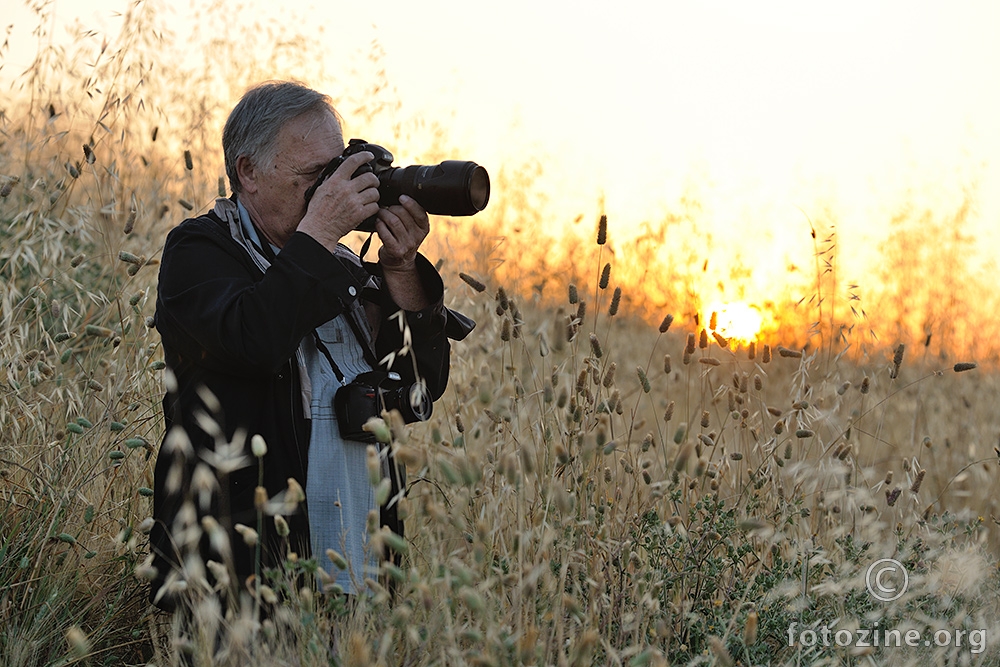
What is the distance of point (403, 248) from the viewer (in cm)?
204

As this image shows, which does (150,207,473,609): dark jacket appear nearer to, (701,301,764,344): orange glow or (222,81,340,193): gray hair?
(222,81,340,193): gray hair

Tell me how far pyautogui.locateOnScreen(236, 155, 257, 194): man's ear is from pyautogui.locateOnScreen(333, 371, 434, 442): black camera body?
483mm

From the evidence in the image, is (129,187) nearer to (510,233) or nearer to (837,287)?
(510,233)

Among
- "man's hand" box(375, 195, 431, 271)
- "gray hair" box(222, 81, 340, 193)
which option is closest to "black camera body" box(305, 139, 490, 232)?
"man's hand" box(375, 195, 431, 271)

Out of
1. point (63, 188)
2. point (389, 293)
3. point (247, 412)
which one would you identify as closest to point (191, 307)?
point (247, 412)

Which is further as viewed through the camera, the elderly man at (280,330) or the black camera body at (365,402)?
the black camera body at (365,402)

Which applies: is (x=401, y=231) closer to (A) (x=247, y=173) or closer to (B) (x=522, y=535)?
(A) (x=247, y=173)

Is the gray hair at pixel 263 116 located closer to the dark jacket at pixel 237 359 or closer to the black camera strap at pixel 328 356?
the dark jacket at pixel 237 359

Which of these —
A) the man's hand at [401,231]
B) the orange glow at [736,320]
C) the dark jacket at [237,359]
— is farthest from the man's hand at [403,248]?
the orange glow at [736,320]

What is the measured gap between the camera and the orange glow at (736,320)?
7.88ft

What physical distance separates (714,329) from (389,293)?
2.61ft

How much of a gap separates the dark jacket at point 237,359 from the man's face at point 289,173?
109 mm

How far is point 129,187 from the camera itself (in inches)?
141

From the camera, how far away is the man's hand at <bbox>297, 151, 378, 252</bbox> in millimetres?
1835
